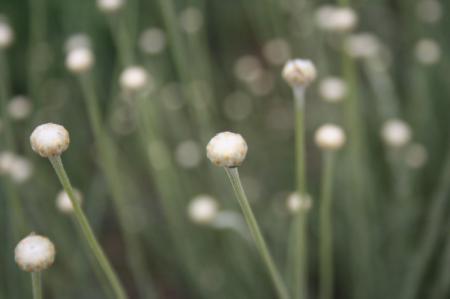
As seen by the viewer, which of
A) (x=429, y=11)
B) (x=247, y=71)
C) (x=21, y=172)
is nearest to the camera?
(x=21, y=172)

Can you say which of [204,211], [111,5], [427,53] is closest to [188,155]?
[204,211]

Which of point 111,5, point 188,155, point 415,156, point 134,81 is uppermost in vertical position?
→ point 111,5

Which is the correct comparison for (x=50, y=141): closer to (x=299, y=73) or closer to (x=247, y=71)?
(x=299, y=73)

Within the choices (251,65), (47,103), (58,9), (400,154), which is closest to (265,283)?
(400,154)

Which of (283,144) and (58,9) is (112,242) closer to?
(283,144)

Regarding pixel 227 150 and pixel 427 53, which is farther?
pixel 427 53

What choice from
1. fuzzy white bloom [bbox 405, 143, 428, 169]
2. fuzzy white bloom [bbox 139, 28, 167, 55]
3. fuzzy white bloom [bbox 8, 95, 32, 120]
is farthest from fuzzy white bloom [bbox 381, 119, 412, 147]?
fuzzy white bloom [bbox 8, 95, 32, 120]

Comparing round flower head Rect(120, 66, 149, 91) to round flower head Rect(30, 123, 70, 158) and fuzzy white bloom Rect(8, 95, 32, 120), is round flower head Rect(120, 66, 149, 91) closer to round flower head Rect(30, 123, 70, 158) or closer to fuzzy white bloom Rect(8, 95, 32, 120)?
round flower head Rect(30, 123, 70, 158)
